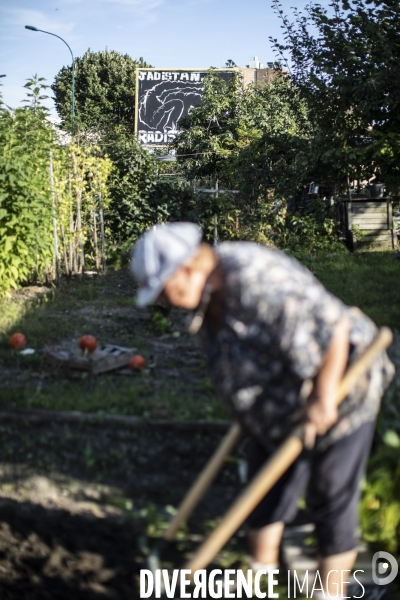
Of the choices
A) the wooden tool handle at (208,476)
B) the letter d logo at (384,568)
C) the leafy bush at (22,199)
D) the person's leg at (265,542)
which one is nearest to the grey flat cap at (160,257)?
the wooden tool handle at (208,476)

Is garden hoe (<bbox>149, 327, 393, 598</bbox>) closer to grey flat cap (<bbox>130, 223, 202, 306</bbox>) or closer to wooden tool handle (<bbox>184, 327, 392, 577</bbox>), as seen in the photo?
wooden tool handle (<bbox>184, 327, 392, 577</bbox>)

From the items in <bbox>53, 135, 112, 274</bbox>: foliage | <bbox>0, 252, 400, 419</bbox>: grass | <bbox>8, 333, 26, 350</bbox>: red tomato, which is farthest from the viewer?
<bbox>53, 135, 112, 274</bbox>: foliage

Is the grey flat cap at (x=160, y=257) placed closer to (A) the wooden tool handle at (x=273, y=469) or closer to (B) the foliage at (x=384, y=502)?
(A) the wooden tool handle at (x=273, y=469)

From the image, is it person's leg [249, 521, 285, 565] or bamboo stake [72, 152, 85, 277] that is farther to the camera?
bamboo stake [72, 152, 85, 277]

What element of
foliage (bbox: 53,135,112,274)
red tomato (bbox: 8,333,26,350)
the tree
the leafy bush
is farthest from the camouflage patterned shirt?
the tree

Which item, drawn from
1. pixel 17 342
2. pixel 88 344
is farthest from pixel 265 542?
pixel 17 342

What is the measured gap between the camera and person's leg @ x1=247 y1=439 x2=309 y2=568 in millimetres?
2500

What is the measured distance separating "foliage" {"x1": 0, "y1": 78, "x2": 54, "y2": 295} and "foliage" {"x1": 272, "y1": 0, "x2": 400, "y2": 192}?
18.9ft

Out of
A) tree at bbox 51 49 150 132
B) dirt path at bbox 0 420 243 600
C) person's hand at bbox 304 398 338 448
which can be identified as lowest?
dirt path at bbox 0 420 243 600

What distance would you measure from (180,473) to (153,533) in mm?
607

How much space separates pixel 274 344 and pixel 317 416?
0.27 m

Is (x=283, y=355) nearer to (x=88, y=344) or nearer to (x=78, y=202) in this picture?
(x=88, y=344)

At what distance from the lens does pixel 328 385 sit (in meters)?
2.20

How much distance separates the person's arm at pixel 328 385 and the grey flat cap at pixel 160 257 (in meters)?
0.55
